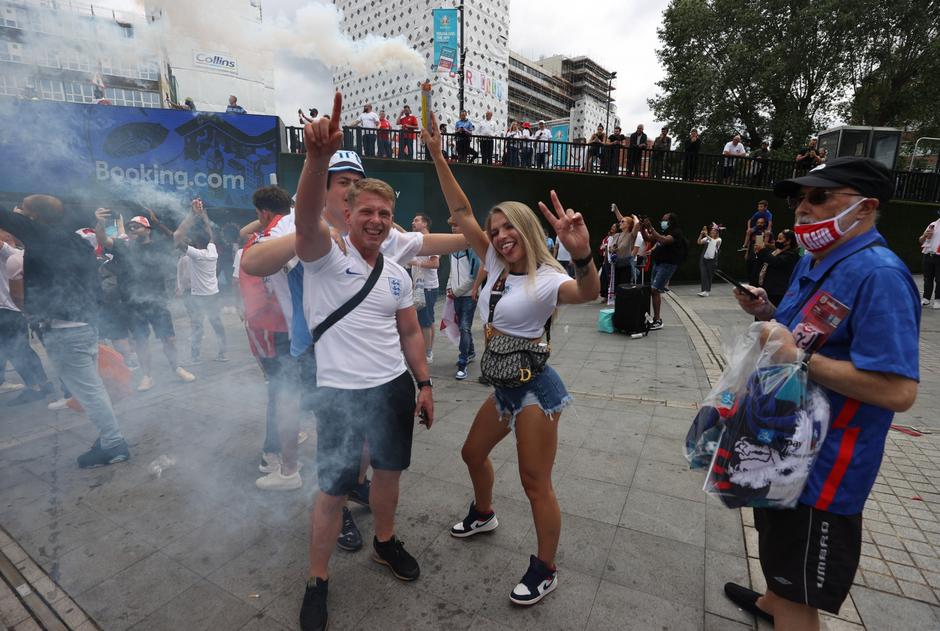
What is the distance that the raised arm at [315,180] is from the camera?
5.43 feet

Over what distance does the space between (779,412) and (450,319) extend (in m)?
4.66

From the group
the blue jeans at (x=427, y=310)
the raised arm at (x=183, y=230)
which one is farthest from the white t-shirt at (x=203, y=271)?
the blue jeans at (x=427, y=310)

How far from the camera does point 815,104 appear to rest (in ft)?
71.8

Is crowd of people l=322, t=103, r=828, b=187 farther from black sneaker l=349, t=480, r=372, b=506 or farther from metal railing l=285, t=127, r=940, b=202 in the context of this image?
black sneaker l=349, t=480, r=372, b=506

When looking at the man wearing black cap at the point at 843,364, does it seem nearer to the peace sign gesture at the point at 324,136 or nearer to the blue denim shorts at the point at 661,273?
the peace sign gesture at the point at 324,136

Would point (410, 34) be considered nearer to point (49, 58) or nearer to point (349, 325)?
point (49, 58)

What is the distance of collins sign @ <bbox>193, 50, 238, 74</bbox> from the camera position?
22.2 ft

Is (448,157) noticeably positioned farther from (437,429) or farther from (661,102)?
(661,102)

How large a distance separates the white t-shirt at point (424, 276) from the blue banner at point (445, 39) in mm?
8342

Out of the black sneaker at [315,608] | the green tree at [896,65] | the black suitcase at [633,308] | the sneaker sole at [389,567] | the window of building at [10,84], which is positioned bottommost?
the sneaker sole at [389,567]

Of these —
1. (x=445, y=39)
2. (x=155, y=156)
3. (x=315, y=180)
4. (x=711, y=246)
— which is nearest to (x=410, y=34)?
(x=445, y=39)

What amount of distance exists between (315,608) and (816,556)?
208cm

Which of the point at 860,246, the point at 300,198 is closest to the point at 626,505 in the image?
the point at 860,246

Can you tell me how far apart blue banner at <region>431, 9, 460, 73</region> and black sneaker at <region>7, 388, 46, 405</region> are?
1084 cm
